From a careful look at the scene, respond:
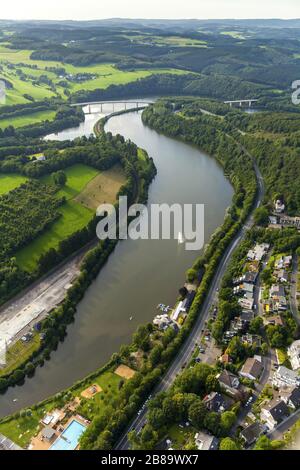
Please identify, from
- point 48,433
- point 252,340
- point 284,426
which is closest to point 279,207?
point 252,340

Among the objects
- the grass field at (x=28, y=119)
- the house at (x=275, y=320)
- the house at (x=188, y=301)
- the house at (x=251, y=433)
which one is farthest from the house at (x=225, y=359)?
the grass field at (x=28, y=119)

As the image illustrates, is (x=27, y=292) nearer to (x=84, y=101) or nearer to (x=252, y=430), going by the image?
(x=252, y=430)

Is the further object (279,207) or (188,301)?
(279,207)

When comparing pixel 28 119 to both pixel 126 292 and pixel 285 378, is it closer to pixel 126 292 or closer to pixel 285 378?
pixel 126 292

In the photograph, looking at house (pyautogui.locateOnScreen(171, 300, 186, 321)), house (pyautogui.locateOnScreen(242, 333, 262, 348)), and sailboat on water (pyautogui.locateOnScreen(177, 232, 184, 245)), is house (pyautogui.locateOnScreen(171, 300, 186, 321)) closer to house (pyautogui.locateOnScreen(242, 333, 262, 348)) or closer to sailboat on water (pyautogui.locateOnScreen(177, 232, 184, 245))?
house (pyautogui.locateOnScreen(242, 333, 262, 348))

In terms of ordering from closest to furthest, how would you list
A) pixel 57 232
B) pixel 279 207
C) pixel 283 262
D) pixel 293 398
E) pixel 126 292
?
pixel 293 398, pixel 126 292, pixel 283 262, pixel 57 232, pixel 279 207

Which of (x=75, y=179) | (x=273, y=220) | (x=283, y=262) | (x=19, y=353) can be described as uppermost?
(x=75, y=179)
